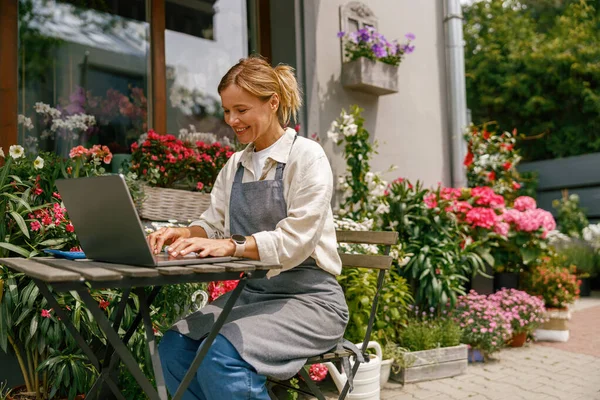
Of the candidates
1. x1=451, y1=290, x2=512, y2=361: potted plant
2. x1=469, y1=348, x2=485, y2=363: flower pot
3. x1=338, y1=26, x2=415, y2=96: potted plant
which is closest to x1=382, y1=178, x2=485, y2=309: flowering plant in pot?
x1=451, y1=290, x2=512, y2=361: potted plant

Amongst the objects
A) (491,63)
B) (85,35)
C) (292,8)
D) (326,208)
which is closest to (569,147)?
(491,63)

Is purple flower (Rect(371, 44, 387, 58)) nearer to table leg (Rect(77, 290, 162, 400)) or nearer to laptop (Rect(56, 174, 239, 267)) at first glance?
laptop (Rect(56, 174, 239, 267))

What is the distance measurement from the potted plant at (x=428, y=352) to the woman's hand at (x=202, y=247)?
213cm

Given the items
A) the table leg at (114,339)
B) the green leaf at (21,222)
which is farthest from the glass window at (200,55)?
the table leg at (114,339)

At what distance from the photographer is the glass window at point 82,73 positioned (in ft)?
12.5

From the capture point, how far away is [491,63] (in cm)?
1535

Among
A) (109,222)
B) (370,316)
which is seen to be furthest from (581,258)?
(109,222)

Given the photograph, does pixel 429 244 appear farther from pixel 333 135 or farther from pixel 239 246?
pixel 239 246

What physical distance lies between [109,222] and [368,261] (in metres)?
1.23

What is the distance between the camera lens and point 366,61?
4.60 metres

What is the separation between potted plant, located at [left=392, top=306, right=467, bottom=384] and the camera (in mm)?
3449

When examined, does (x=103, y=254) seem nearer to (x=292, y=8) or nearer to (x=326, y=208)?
(x=326, y=208)

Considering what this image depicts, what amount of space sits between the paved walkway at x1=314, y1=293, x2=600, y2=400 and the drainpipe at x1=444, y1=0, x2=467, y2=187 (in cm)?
204

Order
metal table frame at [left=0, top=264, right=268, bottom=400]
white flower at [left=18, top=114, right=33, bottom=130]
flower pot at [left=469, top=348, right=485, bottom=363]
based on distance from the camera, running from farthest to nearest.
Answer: flower pot at [left=469, top=348, right=485, bottom=363], white flower at [left=18, top=114, right=33, bottom=130], metal table frame at [left=0, top=264, right=268, bottom=400]
